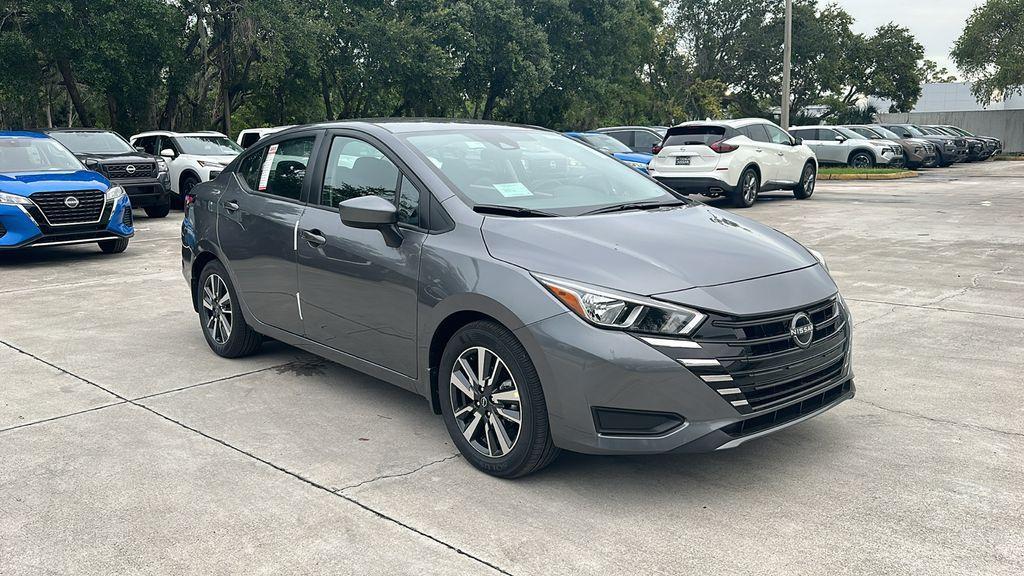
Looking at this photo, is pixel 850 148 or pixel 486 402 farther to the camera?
pixel 850 148

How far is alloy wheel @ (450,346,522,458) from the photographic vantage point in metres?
3.96

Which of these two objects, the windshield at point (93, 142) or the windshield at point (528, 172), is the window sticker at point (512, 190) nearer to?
the windshield at point (528, 172)

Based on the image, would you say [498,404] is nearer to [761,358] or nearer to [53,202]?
[761,358]

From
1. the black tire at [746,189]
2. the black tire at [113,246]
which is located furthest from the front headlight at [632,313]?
the black tire at [746,189]

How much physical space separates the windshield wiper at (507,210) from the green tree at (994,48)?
4550 centimetres

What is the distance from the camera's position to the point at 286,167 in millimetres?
5625

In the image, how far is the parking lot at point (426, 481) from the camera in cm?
335

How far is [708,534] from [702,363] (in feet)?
2.18

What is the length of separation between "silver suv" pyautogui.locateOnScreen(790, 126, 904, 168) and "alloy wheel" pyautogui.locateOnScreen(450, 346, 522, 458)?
26.8 metres

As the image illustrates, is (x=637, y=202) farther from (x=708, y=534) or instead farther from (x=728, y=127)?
(x=728, y=127)

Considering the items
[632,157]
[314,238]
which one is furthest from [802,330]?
[632,157]

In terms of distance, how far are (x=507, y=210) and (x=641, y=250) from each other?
75 centimetres

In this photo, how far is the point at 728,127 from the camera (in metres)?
16.7

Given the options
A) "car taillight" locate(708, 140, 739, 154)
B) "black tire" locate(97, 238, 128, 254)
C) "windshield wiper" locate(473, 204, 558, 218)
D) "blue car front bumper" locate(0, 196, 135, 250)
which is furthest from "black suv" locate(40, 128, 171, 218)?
"windshield wiper" locate(473, 204, 558, 218)
